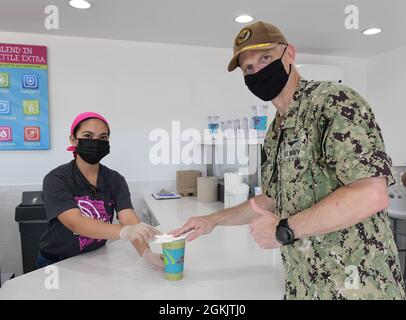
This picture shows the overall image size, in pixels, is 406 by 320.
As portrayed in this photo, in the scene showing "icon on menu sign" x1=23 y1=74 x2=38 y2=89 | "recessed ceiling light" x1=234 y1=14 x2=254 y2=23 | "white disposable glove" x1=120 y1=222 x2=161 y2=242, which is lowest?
"white disposable glove" x1=120 y1=222 x2=161 y2=242

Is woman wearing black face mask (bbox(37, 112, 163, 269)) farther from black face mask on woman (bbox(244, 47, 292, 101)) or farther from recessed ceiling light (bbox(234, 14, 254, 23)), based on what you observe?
Result: recessed ceiling light (bbox(234, 14, 254, 23))

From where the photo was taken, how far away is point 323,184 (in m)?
0.99

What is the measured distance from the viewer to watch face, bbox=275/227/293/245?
37.0 inches

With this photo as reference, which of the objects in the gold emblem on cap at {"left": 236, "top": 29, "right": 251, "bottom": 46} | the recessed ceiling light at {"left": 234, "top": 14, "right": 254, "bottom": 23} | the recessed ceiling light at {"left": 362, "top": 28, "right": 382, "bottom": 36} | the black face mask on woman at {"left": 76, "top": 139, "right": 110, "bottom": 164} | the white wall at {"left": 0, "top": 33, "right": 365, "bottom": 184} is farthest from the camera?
the white wall at {"left": 0, "top": 33, "right": 365, "bottom": 184}

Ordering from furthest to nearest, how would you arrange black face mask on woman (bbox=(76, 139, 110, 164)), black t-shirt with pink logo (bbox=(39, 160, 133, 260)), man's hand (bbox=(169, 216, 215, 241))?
black face mask on woman (bbox=(76, 139, 110, 164)) < black t-shirt with pink logo (bbox=(39, 160, 133, 260)) < man's hand (bbox=(169, 216, 215, 241))

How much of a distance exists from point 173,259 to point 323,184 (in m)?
0.62

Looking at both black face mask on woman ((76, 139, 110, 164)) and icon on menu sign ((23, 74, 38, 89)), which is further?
icon on menu sign ((23, 74, 38, 89))

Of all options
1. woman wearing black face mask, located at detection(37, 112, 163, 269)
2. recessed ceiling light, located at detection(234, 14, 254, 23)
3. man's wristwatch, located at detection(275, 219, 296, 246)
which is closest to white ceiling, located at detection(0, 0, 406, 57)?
recessed ceiling light, located at detection(234, 14, 254, 23)

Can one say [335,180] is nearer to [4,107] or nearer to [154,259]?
[154,259]

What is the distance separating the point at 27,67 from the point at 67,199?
217 centimetres

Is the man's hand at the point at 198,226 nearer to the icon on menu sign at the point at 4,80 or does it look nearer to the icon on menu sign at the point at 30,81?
the icon on menu sign at the point at 30,81

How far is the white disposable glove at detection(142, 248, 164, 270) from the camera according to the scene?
1436mm

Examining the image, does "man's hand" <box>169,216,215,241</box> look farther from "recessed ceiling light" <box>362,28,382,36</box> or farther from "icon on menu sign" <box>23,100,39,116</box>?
"recessed ceiling light" <box>362,28,382,36</box>

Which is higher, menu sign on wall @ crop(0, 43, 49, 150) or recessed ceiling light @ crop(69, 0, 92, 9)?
recessed ceiling light @ crop(69, 0, 92, 9)
